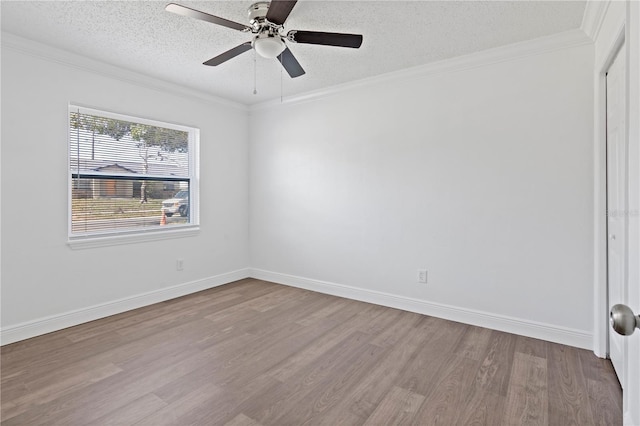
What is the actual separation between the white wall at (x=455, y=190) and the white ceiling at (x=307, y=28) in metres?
0.40

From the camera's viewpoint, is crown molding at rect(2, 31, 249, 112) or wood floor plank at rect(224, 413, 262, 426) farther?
crown molding at rect(2, 31, 249, 112)

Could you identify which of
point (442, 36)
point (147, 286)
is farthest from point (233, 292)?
point (442, 36)

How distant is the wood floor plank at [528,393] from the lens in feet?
6.21

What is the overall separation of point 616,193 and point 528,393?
A: 57.1 inches

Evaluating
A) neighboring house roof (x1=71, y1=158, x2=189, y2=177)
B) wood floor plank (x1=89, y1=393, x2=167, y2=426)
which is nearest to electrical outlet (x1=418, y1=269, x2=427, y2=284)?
wood floor plank (x1=89, y1=393, x2=167, y2=426)

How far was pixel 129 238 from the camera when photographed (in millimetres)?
3645

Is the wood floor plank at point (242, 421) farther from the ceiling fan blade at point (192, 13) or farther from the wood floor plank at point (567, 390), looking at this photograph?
the ceiling fan blade at point (192, 13)

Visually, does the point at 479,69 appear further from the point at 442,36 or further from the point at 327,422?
the point at 327,422

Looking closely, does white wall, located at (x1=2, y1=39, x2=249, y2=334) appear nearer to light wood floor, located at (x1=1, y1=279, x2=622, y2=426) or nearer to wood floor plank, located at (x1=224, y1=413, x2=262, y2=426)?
light wood floor, located at (x1=1, y1=279, x2=622, y2=426)

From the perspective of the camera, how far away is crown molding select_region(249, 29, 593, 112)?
2.72 metres

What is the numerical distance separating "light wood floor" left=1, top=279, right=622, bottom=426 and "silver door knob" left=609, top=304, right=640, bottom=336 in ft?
4.67

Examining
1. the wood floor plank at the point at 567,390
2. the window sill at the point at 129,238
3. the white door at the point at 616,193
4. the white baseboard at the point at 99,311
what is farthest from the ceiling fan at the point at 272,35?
the white baseboard at the point at 99,311

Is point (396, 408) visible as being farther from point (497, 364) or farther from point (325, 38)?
point (325, 38)

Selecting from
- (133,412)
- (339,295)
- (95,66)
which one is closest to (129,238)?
(95,66)
